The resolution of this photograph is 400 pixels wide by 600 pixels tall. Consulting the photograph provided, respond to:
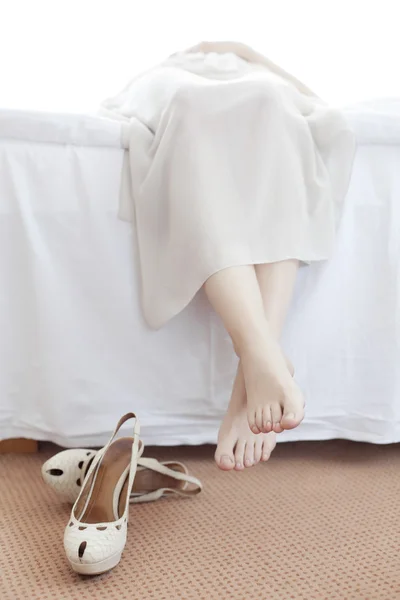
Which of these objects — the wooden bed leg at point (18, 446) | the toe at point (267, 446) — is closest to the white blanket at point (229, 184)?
the toe at point (267, 446)

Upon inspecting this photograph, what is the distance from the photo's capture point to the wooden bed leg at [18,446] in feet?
4.25

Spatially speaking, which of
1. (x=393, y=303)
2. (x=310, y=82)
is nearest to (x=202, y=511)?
(x=393, y=303)

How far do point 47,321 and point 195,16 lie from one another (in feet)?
4.42

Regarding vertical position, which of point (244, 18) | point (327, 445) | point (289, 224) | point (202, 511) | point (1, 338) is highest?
point (244, 18)

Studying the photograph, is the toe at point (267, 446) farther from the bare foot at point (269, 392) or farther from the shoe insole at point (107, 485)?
the shoe insole at point (107, 485)

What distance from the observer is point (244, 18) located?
2121 mm

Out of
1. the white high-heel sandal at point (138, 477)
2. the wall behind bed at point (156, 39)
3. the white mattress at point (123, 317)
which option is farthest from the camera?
the wall behind bed at point (156, 39)

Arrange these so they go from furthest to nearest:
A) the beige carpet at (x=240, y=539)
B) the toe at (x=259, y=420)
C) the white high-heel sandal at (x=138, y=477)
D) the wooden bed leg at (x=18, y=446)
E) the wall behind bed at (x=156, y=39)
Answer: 1. the wall behind bed at (x=156, y=39)
2. the wooden bed leg at (x=18, y=446)
3. the white high-heel sandal at (x=138, y=477)
4. the toe at (x=259, y=420)
5. the beige carpet at (x=240, y=539)

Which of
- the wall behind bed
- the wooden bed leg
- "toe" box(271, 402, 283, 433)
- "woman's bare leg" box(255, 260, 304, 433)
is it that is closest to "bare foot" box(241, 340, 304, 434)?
"toe" box(271, 402, 283, 433)

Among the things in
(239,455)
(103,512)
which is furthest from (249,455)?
(103,512)

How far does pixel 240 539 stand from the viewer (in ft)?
3.07

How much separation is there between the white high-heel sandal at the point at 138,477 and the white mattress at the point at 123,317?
134 millimetres

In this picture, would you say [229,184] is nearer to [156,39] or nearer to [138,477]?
[138,477]

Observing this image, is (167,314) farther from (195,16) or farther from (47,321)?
(195,16)
